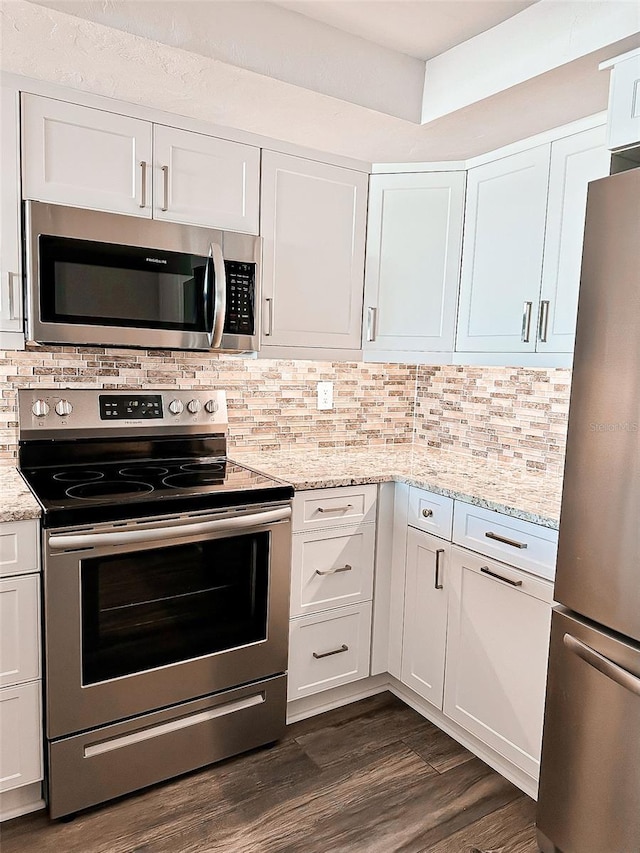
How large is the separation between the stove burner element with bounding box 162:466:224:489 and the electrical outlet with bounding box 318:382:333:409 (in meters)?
0.77

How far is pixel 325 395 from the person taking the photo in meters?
2.84

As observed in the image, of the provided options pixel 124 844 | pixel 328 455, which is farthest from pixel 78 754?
pixel 328 455

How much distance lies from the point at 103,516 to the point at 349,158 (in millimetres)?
1713

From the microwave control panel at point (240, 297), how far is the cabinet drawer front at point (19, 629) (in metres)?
1.08

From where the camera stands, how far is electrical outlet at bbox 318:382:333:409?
2822 millimetres

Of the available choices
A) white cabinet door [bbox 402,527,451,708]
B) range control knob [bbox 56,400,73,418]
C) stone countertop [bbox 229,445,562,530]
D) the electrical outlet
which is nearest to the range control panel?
range control knob [bbox 56,400,73,418]

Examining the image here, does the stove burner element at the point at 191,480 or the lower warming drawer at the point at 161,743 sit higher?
the stove burner element at the point at 191,480

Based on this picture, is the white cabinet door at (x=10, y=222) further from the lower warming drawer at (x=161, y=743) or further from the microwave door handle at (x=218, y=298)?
the lower warming drawer at (x=161, y=743)

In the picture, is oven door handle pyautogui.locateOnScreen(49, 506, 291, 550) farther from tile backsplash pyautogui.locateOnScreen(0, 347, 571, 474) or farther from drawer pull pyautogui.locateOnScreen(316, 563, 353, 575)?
tile backsplash pyautogui.locateOnScreen(0, 347, 571, 474)

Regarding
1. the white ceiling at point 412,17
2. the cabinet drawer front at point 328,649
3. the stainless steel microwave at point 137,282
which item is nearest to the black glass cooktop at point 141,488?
the stainless steel microwave at point 137,282

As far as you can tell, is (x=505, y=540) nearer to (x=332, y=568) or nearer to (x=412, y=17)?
(x=332, y=568)

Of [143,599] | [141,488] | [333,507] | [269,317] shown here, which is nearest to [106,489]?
[141,488]

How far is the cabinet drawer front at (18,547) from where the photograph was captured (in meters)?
Answer: 1.66

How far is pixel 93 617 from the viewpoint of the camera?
179cm
